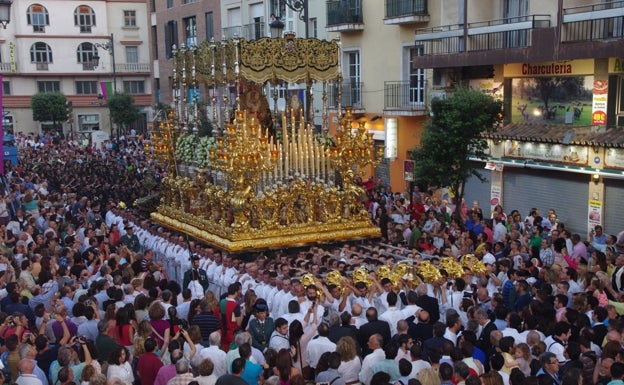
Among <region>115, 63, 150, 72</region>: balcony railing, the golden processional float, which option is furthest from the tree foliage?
the golden processional float

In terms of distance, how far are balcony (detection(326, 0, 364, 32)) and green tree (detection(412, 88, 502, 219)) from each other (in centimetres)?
1003

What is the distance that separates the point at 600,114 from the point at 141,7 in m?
41.2

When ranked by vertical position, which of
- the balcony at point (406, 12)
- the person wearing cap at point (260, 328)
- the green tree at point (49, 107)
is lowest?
the person wearing cap at point (260, 328)

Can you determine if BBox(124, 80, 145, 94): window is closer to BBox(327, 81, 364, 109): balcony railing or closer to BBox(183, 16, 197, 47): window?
BBox(183, 16, 197, 47): window

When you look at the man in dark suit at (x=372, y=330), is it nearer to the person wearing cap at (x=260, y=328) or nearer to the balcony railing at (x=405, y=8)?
the person wearing cap at (x=260, y=328)

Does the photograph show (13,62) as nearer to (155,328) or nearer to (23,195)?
(23,195)

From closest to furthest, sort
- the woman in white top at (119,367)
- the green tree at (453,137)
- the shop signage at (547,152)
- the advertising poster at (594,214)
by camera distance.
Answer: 1. the woman in white top at (119,367)
2. the green tree at (453,137)
3. the advertising poster at (594,214)
4. the shop signage at (547,152)

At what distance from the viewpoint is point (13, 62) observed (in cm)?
4978

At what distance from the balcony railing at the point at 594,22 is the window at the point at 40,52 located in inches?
1613

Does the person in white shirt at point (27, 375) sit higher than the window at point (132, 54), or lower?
lower

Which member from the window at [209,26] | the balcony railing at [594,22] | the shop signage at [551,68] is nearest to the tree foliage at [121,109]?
the window at [209,26]

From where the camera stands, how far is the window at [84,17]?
169 ft

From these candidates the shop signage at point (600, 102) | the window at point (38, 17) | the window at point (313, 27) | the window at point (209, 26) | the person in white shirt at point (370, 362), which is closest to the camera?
the person in white shirt at point (370, 362)

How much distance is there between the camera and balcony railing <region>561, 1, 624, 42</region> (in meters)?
16.2
